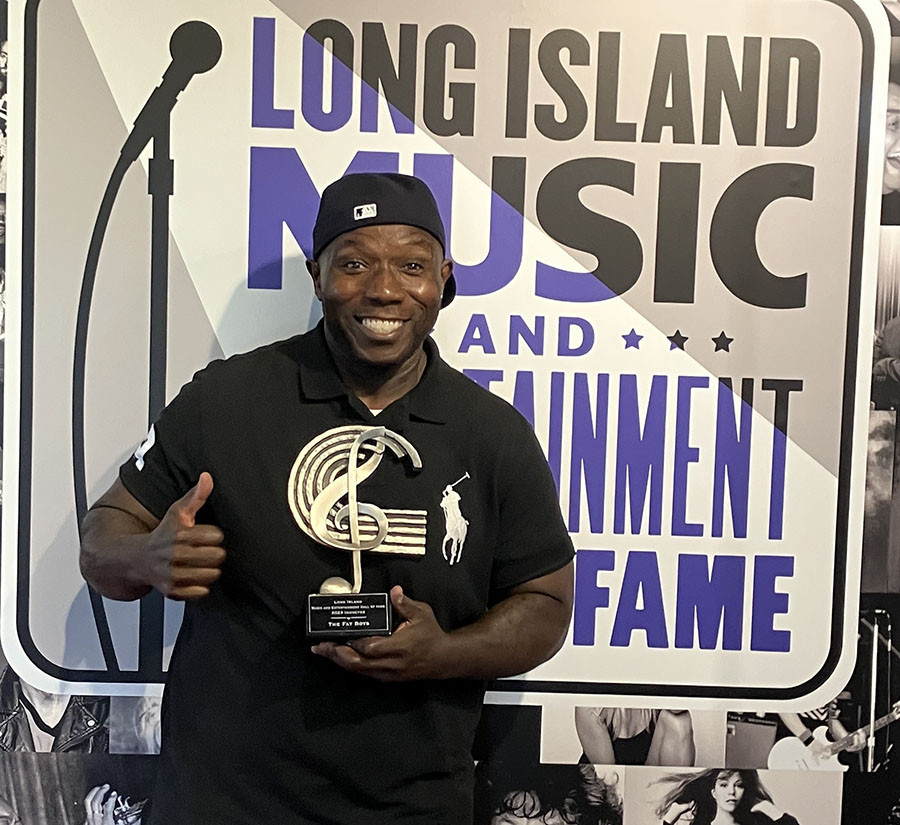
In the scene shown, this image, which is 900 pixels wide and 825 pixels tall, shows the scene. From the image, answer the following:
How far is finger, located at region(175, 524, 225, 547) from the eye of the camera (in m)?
1.30

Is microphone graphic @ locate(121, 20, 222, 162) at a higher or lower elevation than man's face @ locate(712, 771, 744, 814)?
higher

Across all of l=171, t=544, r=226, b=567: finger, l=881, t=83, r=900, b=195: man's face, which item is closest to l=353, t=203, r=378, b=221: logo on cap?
l=171, t=544, r=226, b=567: finger

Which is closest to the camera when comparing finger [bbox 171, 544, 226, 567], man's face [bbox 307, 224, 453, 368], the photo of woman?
finger [bbox 171, 544, 226, 567]

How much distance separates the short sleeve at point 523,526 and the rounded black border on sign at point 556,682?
0.46 meters

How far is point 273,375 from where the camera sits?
4.83 feet

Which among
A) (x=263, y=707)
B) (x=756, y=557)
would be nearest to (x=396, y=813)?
(x=263, y=707)

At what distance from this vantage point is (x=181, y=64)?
1.78 metres

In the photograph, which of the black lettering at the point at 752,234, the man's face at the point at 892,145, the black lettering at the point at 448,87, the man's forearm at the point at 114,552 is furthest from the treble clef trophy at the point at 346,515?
the man's face at the point at 892,145

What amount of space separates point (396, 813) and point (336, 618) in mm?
325

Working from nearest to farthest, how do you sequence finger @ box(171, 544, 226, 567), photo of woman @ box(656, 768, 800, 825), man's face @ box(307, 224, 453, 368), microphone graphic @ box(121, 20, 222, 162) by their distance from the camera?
finger @ box(171, 544, 226, 567), man's face @ box(307, 224, 453, 368), microphone graphic @ box(121, 20, 222, 162), photo of woman @ box(656, 768, 800, 825)

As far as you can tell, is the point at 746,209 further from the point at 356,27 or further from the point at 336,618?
the point at 336,618

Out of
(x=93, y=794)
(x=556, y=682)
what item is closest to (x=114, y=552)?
(x=93, y=794)

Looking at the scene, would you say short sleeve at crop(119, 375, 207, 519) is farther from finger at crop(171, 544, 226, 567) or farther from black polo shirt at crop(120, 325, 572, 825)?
finger at crop(171, 544, 226, 567)

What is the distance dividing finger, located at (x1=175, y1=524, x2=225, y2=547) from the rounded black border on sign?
2.22 ft
